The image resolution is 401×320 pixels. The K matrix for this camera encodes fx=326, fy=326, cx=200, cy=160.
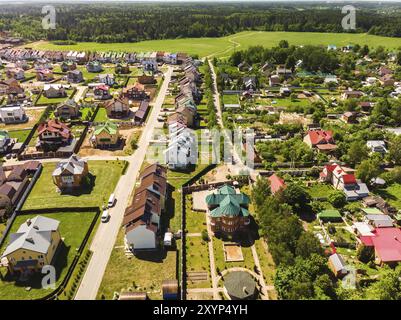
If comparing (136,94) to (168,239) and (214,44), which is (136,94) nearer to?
(168,239)

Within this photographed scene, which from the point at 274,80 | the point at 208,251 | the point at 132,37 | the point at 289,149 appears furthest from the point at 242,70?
the point at 208,251

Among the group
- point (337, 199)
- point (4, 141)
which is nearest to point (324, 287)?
point (337, 199)

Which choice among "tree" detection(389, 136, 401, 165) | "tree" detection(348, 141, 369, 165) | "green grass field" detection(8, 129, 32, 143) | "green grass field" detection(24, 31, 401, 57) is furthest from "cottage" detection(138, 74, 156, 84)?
"tree" detection(389, 136, 401, 165)

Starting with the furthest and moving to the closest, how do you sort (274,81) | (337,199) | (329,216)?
(274,81)
(337,199)
(329,216)

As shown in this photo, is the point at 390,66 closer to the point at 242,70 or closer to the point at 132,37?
the point at 242,70

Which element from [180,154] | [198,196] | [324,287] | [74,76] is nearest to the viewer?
[324,287]

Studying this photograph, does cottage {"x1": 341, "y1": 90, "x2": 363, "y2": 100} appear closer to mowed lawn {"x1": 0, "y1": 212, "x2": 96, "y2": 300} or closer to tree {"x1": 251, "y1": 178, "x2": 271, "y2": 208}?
tree {"x1": 251, "y1": 178, "x2": 271, "y2": 208}
